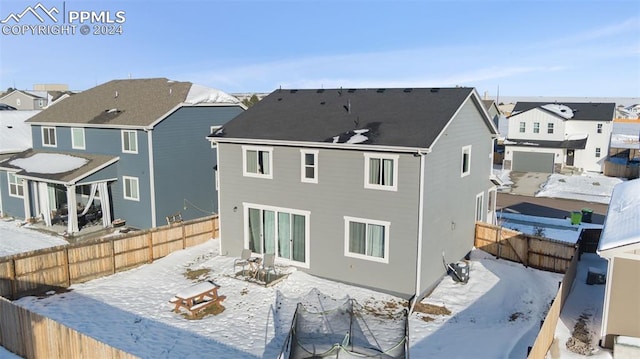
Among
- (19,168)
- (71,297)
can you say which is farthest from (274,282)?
(19,168)

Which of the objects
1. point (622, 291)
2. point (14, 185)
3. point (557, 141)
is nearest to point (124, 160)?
point (14, 185)

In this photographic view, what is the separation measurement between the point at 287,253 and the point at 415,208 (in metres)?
5.67

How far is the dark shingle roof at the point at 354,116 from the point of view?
16.8 m

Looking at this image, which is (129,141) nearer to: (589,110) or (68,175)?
(68,175)

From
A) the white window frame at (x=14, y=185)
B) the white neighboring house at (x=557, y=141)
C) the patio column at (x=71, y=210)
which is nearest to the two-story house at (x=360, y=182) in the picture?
the patio column at (x=71, y=210)

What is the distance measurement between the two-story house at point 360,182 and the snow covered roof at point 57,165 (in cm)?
888

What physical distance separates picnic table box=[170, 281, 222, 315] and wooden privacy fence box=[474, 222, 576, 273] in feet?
39.3

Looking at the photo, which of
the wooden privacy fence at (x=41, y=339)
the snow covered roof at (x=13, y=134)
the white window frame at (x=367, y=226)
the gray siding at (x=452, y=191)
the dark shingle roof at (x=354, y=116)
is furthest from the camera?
the snow covered roof at (x=13, y=134)

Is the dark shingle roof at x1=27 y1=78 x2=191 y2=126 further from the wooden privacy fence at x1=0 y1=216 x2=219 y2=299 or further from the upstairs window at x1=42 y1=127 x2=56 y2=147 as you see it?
the wooden privacy fence at x1=0 y1=216 x2=219 y2=299

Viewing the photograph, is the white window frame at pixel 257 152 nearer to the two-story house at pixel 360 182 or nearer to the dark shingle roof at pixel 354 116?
the two-story house at pixel 360 182

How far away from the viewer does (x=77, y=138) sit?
27.4 meters

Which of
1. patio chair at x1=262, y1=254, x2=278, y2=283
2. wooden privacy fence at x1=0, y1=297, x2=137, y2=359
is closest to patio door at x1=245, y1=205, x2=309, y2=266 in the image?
patio chair at x1=262, y1=254, x2=278, y2=283

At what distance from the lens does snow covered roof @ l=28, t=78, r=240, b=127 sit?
84.1 ft

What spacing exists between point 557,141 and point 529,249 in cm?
3078
